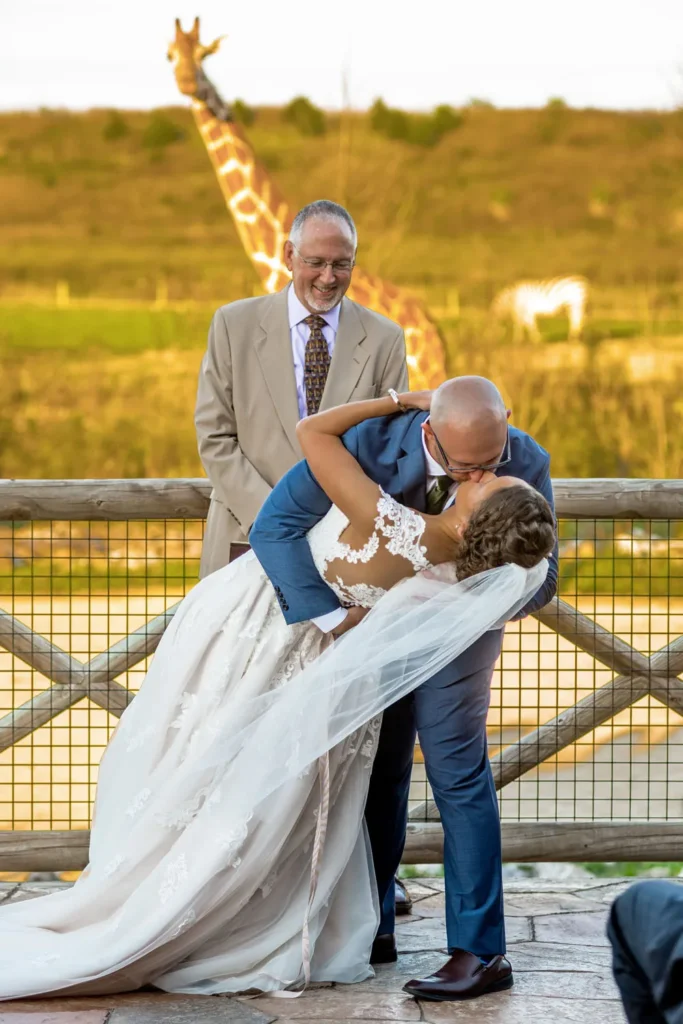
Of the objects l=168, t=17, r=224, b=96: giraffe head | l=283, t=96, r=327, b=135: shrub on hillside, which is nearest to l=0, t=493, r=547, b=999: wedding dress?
l=168, t=17, r=224, b=96: giraffe head

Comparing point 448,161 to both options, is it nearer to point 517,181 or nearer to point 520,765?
point 517,181

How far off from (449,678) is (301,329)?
128cm

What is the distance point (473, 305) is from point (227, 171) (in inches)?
144

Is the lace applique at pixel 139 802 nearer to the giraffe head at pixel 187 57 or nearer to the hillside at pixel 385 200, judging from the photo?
the giraffe head at pixel 187 57

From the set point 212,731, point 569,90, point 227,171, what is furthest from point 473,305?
point 212,731

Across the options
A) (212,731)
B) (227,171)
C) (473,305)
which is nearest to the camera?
(212,731)

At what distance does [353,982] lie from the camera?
3076 millimetres

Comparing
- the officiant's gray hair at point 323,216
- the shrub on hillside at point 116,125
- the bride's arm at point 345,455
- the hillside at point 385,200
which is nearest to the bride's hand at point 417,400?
the bride's arm at point 345,455

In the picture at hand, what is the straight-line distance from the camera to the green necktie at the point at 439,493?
294cm

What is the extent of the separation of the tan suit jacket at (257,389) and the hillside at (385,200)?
8313mm

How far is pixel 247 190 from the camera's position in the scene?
8.69 m

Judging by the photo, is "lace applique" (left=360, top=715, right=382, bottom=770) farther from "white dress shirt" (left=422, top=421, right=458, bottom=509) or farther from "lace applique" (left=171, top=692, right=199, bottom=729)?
"white dress shirt" (left=422, top=421, right=458, bottom=509)

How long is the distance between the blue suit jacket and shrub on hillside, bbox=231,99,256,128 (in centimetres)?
1001

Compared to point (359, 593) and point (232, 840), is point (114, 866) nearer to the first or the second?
point (232, 840)
